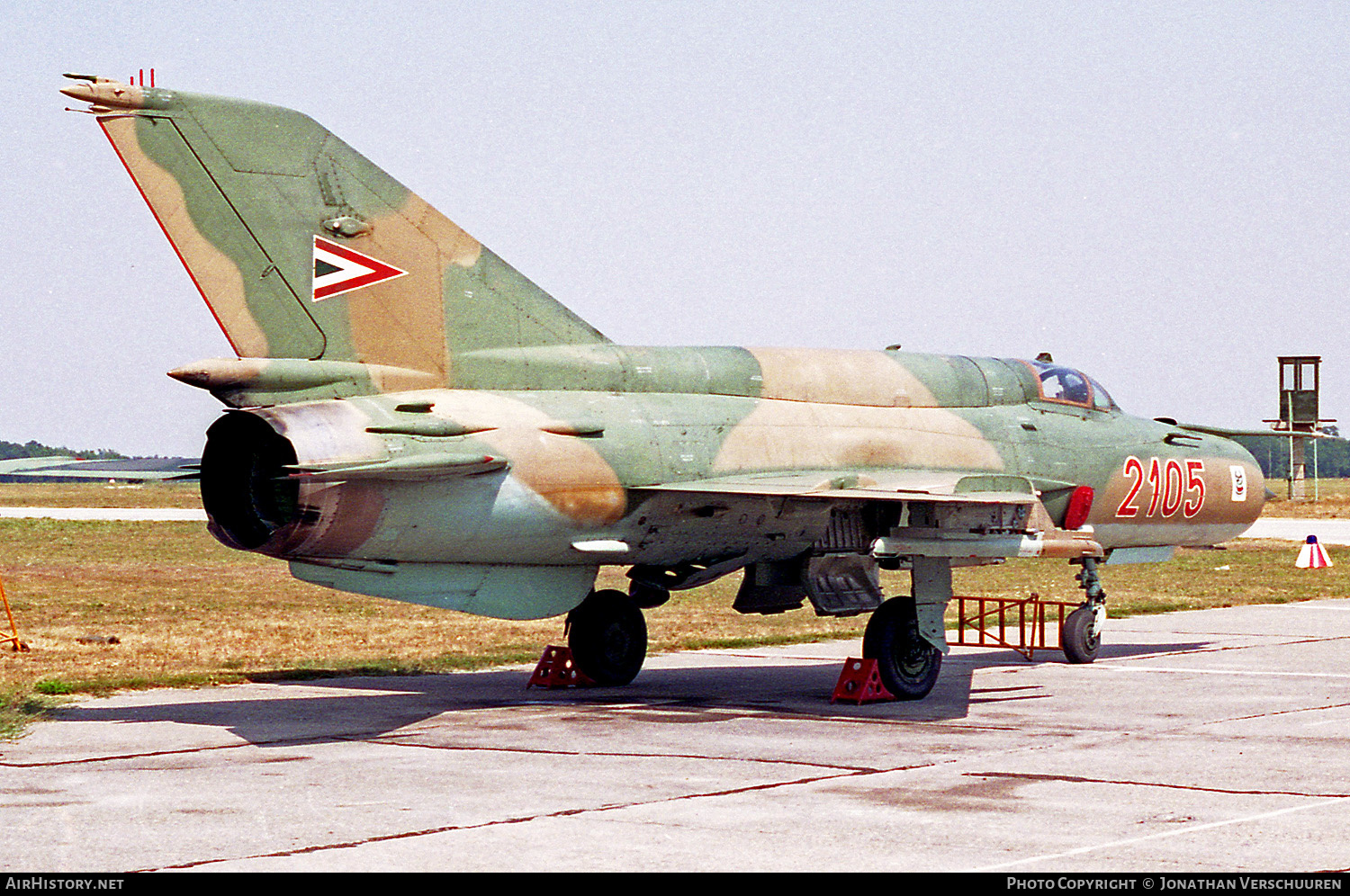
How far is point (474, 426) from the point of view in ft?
43.8

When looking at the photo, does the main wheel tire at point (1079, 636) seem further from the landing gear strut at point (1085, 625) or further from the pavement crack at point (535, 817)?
the pavement crack at point (535, 817)

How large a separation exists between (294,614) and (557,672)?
32.0 feet

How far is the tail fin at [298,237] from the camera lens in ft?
42.8

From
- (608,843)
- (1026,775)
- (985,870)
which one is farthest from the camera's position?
(1026,775)

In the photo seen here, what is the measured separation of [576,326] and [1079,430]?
21.6 feet

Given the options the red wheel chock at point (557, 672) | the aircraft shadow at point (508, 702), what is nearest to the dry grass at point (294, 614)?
the aircraft shadow at point (508, 702)

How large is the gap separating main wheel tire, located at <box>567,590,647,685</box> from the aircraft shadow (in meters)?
0.21

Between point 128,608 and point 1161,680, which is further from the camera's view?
point 128,608

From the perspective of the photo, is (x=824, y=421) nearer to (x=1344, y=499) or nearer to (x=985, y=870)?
(x=985, y=870)

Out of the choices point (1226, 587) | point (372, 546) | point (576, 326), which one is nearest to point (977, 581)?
point (1226, 587)

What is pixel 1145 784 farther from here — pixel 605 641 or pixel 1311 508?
pixel 1311 508

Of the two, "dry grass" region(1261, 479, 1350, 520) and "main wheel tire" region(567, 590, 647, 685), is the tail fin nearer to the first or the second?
"main wheel tire" region(567, 590, 647, 685)

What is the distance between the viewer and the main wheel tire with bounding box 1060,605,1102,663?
19.1 metres

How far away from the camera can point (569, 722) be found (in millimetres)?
13852
